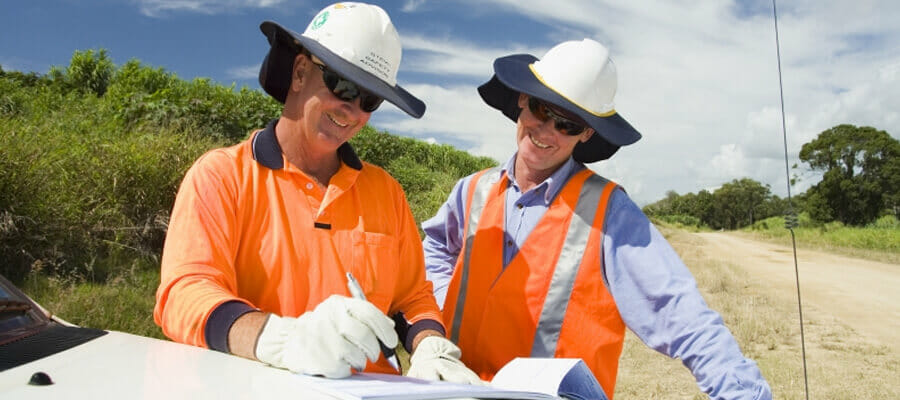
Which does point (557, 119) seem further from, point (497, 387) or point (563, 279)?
point (497, 387)

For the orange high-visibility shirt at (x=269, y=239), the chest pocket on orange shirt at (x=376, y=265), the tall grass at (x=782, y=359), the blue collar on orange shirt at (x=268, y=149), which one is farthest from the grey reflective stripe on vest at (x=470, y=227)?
the tall grass at (x=782, y=359)

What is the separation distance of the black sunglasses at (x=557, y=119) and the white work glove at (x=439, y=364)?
3.97 feet

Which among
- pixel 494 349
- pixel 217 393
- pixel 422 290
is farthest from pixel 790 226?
pixel 217 393

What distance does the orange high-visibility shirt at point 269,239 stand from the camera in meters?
1.85

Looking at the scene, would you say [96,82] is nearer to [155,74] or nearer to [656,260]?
[155,74]

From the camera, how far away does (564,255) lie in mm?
2889

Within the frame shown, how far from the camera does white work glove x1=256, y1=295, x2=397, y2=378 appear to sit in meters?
1.53

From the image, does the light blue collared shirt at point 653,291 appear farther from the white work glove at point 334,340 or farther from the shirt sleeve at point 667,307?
the white work glove at point 334,340

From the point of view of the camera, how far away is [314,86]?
2209 millimetres

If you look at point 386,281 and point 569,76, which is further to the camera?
point 569,76

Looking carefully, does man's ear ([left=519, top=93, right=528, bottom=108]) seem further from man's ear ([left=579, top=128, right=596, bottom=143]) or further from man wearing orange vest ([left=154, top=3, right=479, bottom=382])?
man wearing orange vest ([left=154, top=3, right=479, bottom=382])

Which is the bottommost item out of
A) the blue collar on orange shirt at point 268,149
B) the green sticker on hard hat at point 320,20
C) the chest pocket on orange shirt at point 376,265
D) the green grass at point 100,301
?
the green grass at point 100,301

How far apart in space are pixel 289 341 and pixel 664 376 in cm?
698

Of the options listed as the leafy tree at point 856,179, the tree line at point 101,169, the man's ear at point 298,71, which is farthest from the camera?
the leafy tree at point 856,179
